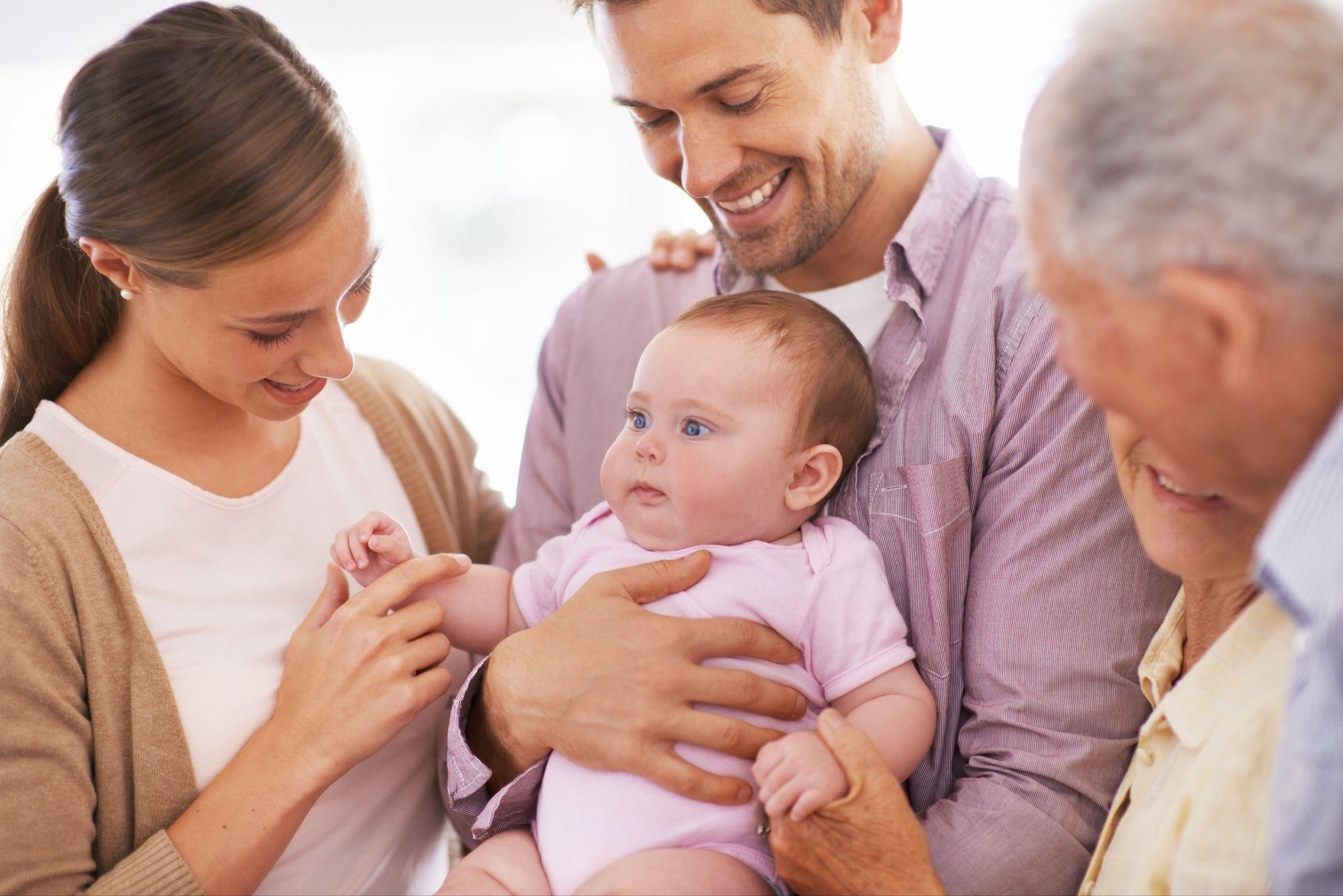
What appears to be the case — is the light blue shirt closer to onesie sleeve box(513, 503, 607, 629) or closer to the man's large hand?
the man's large hand

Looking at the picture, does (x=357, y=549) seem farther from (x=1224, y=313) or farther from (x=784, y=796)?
(x=1224, y=313)

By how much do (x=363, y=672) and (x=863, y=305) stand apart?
1.05 metres

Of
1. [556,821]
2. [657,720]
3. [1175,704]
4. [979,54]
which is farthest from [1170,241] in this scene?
[979,54]

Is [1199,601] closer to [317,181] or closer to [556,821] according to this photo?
[556,821]

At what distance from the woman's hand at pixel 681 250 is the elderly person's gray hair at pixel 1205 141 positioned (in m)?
1.25

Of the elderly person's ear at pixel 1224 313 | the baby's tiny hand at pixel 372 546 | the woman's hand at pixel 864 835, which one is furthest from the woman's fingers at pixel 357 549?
the elderly person's ear at pixel 1224 313

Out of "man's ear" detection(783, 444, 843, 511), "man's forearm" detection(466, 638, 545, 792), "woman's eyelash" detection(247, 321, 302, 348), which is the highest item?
"woman's eyelash" detection(247, 321, 302, 348)

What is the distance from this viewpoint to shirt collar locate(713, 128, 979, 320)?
173cm

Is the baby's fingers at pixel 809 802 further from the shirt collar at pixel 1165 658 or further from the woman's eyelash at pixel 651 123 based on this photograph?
the woman's eyelash at pixel 651 123

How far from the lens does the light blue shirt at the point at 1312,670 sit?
0.84 m

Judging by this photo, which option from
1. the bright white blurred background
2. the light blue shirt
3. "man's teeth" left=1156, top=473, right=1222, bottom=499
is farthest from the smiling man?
the bright white blurred background

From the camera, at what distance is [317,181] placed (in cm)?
152

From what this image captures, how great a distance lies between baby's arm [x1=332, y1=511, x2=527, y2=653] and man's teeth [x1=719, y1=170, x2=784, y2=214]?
2.48ft

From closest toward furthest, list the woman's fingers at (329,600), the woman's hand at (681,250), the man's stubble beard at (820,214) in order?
the woman's fingers at (329,600)
the man's stubble beard at (820,214)
the woman's hand at (681,250)
